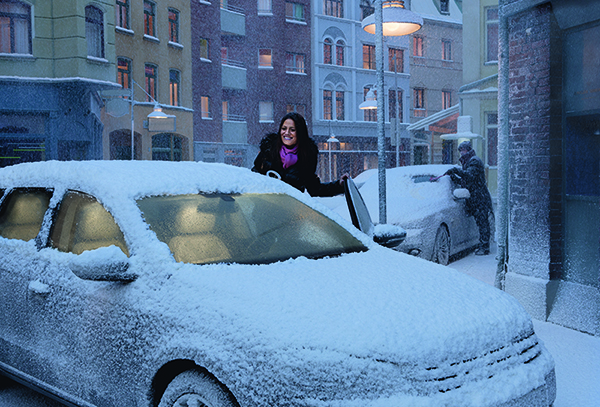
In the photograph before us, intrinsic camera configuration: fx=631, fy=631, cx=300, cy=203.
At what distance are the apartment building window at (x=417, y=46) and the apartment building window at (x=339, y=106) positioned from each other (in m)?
7.51

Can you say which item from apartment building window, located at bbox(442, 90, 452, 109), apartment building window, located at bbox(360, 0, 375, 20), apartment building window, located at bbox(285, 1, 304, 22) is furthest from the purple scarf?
apartment building window, located at bbox(442, 90, 452, 109)

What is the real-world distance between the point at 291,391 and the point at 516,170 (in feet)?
15.9

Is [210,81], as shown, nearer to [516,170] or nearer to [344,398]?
[516,170]

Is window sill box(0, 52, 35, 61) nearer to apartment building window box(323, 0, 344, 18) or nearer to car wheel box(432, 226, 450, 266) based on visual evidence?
car wheel box(432, 226, 450, 266)

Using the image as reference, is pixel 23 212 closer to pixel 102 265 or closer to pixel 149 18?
pixel 102 265

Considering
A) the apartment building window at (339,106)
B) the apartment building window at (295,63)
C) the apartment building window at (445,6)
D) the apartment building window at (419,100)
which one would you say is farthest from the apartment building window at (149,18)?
the apartment building window at (445,6)

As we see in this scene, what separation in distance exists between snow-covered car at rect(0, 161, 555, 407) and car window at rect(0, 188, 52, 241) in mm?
16

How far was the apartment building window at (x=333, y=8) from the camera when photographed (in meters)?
43.6

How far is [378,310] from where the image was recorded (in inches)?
106

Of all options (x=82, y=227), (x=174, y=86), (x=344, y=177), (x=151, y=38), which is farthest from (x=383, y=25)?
(x=174, y=86)

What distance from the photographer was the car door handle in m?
3.50

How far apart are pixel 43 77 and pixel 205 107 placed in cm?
1541

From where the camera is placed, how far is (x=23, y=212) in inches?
159

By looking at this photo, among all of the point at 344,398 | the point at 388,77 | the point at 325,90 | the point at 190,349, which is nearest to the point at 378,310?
the point at 344,398
